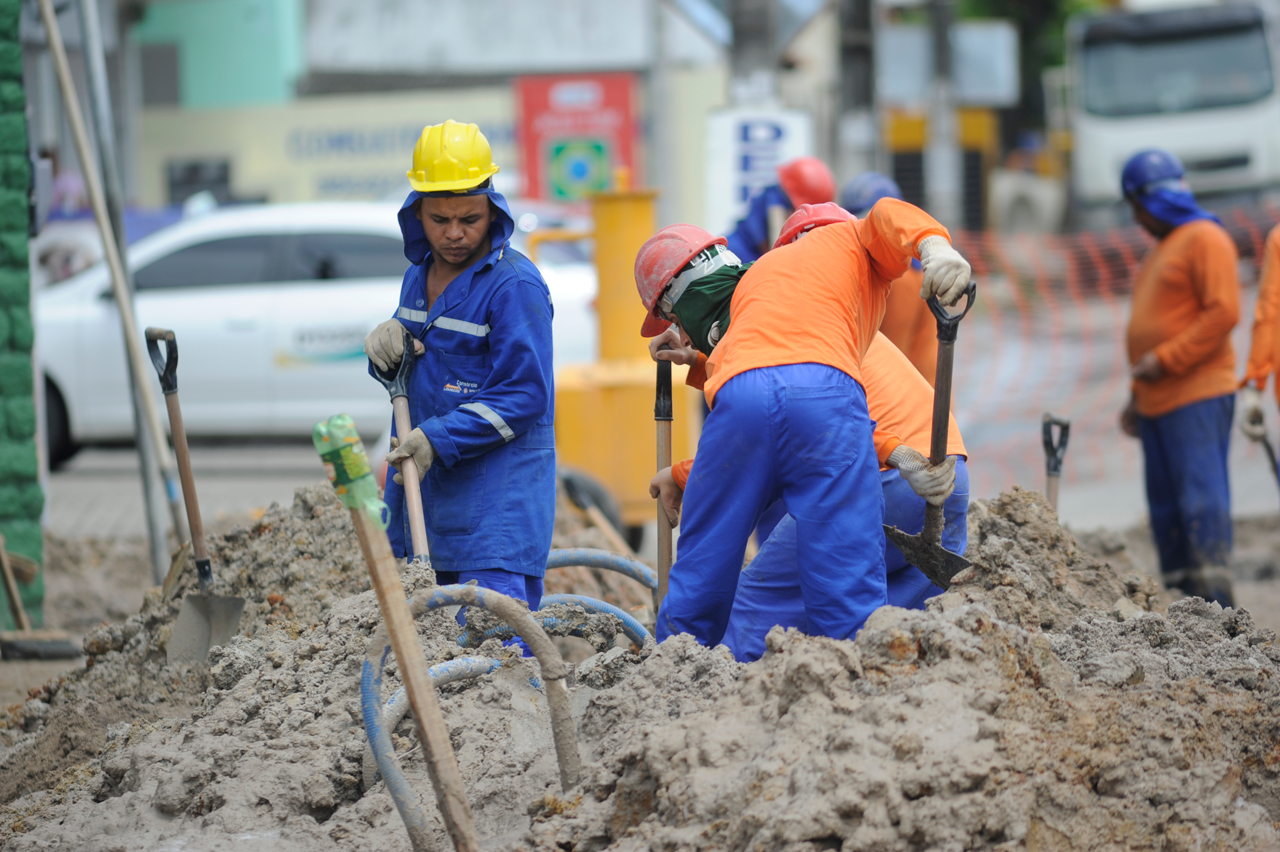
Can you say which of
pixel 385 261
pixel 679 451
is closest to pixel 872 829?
pixel 679 451

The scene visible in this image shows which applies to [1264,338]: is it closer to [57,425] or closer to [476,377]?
[476,377]

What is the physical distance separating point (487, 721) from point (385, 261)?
721 cm

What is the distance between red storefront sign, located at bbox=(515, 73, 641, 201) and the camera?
50.6 feet

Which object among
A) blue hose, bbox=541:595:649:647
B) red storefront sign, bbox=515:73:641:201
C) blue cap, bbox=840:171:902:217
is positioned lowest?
blue hose, bbox=541:595:649:647

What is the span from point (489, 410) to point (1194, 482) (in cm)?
345

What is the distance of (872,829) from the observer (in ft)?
8.07

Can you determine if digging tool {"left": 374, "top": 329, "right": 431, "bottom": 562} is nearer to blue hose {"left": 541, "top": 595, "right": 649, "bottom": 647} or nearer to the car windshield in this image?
blue hose {"left": 541, "top": 595, "right": 649, "bottom": 647}

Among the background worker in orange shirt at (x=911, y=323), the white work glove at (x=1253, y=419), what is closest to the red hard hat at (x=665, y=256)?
the background worker in orange shirt at (x=911, y=323)

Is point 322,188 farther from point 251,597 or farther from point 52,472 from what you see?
point 251,597

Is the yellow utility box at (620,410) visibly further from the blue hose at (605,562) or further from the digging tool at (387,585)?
the digging tool at (387,585)

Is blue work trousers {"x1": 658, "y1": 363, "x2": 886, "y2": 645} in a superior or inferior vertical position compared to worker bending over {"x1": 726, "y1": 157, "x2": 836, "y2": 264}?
inferior

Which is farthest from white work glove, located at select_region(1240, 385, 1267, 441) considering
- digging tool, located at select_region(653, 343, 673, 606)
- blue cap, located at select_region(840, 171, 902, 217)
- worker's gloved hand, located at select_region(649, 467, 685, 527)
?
worker's gloved hand, located at select_region(649, 467, 685, 527)

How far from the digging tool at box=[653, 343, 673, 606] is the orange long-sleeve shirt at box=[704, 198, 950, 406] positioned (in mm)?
548

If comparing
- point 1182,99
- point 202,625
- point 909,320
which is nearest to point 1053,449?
point 909,320
